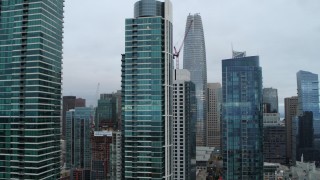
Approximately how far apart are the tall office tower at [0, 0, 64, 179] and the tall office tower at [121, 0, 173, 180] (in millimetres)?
29447

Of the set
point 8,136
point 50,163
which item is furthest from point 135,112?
point 8,136

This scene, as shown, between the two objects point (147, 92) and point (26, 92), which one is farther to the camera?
point (147, 92)

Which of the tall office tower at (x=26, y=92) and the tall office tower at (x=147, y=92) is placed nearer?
the tall office tower at (x=26, y=92)

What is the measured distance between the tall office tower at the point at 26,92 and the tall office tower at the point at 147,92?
2945cm

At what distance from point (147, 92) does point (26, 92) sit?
4517 centimetres

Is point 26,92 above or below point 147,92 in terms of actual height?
below

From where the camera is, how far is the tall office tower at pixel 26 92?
14612 cm

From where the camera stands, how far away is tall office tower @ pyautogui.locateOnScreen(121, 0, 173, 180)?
15850 centimetres

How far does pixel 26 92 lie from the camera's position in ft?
491

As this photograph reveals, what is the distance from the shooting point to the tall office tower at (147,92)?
158500 mm

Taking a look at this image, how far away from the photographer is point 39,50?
150m

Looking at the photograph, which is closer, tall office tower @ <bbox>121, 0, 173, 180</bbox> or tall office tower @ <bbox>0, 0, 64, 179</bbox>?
tall office tower @ <bbox>0, 0, 64, 179</bbox>

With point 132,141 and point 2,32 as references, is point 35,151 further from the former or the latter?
point 2,32

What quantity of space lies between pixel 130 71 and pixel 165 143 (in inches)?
1241
